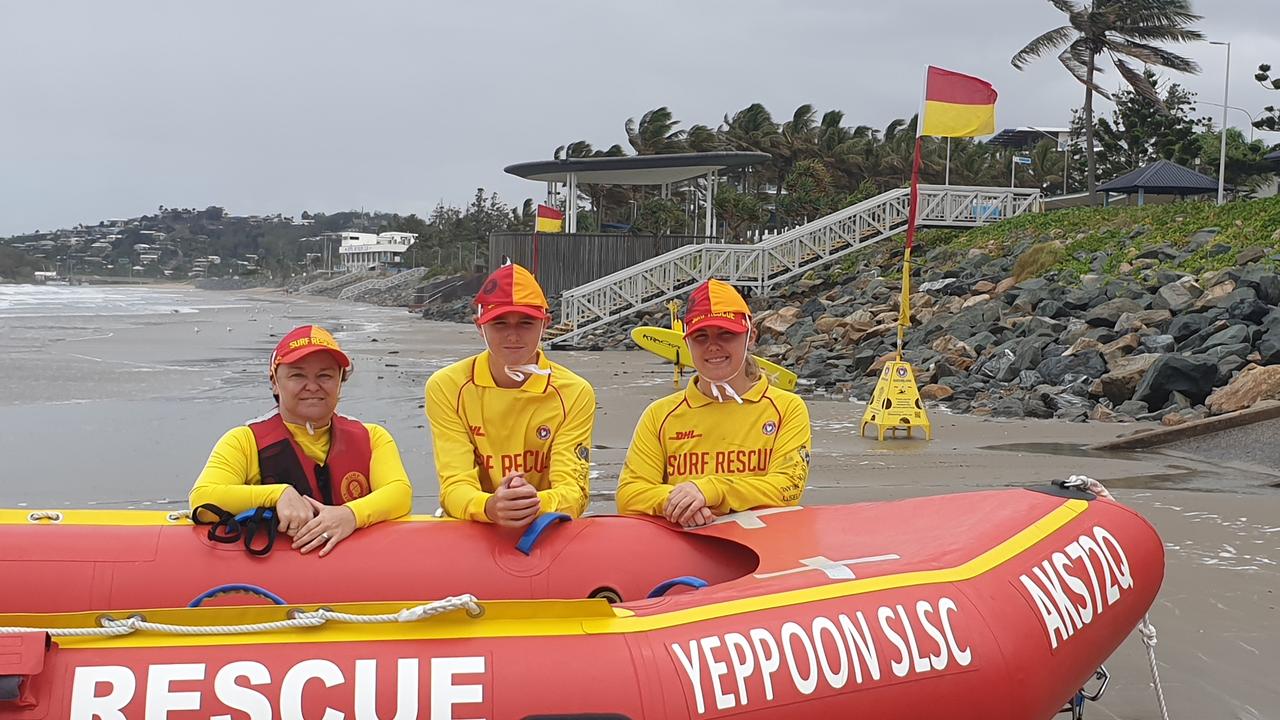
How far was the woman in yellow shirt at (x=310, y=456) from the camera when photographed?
3734mm

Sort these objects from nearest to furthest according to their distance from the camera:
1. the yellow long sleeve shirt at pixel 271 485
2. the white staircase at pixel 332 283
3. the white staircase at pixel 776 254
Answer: the yellow long sleeve shirt at pixel 271 485 → the white staircase at pixel 776 254 → the white staircase at pixel 332 283

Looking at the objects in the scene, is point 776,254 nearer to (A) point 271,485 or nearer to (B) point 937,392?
(B) point 937,392

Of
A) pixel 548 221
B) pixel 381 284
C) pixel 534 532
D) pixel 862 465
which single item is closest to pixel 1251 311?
pixel 862 465

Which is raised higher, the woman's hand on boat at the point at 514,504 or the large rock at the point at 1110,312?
the large rock at the point at 1110,312

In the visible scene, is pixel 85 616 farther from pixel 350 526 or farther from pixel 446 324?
pixel 446 324

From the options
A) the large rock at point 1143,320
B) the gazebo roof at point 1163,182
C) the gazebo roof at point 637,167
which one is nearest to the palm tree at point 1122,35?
the gazebo roof at point 1163,182

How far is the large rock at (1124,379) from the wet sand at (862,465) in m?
0.98

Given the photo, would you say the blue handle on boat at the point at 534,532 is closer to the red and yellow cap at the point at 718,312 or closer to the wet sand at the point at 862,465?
the red and yellow cap at the point at 718,312

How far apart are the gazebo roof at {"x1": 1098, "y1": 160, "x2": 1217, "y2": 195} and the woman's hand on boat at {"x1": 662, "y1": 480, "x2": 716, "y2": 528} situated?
23.8 m

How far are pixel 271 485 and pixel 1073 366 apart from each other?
1047 centimetres

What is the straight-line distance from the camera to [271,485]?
379cm

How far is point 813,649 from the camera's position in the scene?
299 centimetres

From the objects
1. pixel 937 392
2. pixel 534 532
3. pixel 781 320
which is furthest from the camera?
pixel 781 320

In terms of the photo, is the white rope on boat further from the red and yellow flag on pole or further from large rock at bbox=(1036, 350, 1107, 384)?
large rock at bbox=(1036, 350, 1107, 384)
